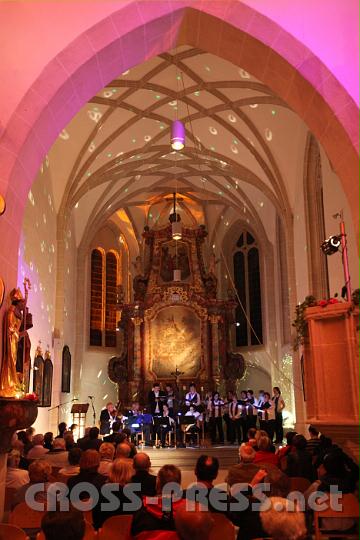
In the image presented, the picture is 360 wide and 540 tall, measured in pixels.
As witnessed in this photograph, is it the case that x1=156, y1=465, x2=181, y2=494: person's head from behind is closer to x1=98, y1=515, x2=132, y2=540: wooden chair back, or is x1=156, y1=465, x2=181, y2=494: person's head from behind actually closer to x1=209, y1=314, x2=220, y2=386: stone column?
x1=98, y1=515, x2=132, y2=540: wooden chair back

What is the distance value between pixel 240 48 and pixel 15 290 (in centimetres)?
428

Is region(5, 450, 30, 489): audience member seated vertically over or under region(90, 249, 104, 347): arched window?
under

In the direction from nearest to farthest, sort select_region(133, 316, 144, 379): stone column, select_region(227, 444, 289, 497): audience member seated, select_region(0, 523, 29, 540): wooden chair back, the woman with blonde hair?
1. select_region(0, 523, 29, 540): wooden chair back
2. the woman with blonde hair
3. select_region(227, 444, 289, 497): audience member seated
4. select_region(133, 316, 144, 379): stone column

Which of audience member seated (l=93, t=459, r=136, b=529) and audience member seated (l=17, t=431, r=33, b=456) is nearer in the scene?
audience member seated (l=93, t=459, r=136, b=529)

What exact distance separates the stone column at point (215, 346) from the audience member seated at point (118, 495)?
1488 centimetres

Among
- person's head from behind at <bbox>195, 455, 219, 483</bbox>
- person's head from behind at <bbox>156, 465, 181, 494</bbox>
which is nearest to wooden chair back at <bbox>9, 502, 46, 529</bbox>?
Result: person's head from behind at <bbox>156, 465, 181, 494</bbox>

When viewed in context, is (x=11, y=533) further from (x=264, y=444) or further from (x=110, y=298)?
(x=110, y=298)

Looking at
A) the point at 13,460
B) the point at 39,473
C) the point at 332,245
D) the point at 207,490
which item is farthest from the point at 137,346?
the point at 207,490

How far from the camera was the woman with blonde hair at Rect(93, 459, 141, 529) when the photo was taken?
12.7 ft

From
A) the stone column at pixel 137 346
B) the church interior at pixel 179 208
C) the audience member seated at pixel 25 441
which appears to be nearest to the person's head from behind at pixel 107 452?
the church interior at pixel 179 208

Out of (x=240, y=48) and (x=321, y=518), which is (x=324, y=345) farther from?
(x=240, y=48)

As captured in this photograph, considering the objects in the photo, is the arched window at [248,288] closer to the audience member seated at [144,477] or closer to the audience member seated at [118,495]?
the audience member seated at [144,477]

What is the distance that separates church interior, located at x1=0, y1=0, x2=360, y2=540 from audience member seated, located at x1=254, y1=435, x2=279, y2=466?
0.57 metres

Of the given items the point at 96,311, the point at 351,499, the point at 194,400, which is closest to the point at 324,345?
the point at 351,499
